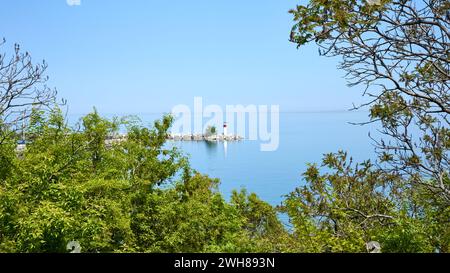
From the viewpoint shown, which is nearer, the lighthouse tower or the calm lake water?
the calm lake water

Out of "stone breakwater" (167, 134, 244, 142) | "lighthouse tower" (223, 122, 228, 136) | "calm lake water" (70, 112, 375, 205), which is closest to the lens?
"calm lake water" (70, 112, 375, 205)

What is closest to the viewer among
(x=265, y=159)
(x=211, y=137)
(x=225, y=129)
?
(x=265, y=159)

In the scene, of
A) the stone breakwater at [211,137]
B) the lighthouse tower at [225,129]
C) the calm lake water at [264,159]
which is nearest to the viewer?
the calm lake water at [264,159]

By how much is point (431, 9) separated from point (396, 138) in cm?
147

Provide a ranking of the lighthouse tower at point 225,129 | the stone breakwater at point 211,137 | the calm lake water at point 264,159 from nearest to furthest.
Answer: the calm lake water at point 264,159 < the stone breakwater at point 211,137 < the lighthouse tower at point 225,129

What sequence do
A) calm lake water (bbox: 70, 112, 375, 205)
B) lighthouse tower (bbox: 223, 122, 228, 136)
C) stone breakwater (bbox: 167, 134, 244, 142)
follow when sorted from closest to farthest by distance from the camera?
calm lake water (bbox: 70, 112, 375, 205), stone breakwater (bbox: 167, 134, 244, 142), lighthouse tower (bbox: 223, 122, 228, 136)

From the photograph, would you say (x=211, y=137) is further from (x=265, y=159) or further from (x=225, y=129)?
(x=265, y=159)

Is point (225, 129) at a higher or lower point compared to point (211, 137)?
higher

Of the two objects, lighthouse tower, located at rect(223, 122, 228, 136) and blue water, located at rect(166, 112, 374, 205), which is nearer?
blue water, located at rect(166, 112, 374, 205)

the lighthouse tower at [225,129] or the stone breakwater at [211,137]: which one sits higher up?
the lighthouse tower at [225,129]

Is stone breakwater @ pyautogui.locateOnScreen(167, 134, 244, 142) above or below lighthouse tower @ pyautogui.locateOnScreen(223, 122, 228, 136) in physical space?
below

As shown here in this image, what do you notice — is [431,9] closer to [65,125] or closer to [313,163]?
[313,163]

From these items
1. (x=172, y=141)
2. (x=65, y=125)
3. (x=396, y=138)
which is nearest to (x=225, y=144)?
(x=172, y=141)

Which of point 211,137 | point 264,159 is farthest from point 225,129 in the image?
point 264,159
